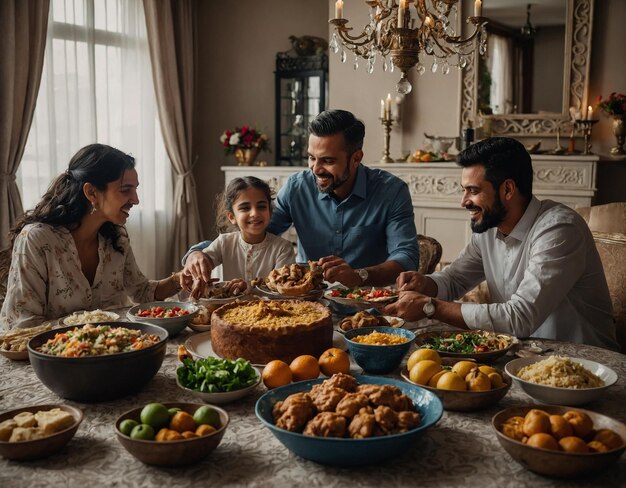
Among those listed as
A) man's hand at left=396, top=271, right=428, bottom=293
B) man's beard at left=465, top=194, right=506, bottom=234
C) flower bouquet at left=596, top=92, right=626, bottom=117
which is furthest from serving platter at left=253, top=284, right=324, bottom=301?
flower bouquet at left=596, top=92, right=626, bottom=117

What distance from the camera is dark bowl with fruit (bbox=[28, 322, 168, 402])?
150 centimetres

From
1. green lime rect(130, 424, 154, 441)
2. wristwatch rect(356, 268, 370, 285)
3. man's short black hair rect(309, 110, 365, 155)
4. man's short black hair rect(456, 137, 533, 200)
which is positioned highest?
man's short black hair rect(309, 110, 365, 155)

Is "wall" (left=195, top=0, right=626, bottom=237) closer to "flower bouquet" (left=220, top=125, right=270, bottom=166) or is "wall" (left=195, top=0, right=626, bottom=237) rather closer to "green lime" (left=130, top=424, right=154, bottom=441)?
"flower bouquet" (left=220, top=125, right=270, bottom=166)

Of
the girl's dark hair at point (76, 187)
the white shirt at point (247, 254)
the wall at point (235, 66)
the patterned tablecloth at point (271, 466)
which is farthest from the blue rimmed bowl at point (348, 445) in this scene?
the wall at point (235, 66)

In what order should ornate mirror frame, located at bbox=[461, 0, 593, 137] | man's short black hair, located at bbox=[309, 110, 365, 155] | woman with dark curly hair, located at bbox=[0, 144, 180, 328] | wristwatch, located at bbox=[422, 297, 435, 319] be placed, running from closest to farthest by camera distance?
wristwatch, located at bbox=[422, 297, 435, 319], woman with dark curly hair, located at bbox=[0, 144, 180, 328], man's short black hair, located at bbox=[309, 110, 365, 155], ornate mirror frame, located at bbox=[461, 0, 593, 137]

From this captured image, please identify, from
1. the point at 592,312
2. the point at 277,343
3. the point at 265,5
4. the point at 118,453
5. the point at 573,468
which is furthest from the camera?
the point at 265,5

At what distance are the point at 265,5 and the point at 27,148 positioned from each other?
9.44ft

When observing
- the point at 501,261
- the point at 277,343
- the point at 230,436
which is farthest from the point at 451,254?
the point at 230,436

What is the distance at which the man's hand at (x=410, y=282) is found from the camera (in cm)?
247

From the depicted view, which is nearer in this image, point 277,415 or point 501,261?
point 277,415

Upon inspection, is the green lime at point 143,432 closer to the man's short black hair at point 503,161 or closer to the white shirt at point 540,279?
the white shirt at point 540,279

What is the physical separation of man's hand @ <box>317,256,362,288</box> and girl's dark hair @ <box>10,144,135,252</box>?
88 cm

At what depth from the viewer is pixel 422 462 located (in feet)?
4.23

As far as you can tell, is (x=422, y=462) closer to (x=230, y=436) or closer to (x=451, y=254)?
(x=230, y=436)
